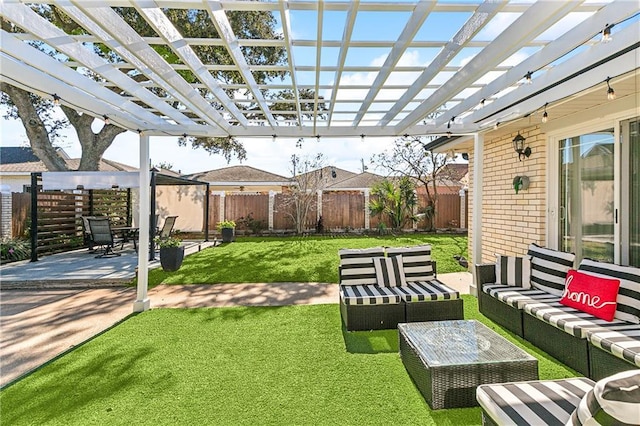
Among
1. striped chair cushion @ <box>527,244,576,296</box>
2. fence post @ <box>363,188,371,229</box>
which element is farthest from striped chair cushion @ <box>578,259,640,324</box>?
fence post @ <box>363,188,371,229</box>

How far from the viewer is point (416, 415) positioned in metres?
2.64

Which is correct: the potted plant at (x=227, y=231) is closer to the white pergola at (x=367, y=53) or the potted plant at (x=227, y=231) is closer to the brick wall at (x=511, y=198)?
the white pergola at (x=367, y=53)

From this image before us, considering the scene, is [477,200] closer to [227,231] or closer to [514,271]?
[514,271]

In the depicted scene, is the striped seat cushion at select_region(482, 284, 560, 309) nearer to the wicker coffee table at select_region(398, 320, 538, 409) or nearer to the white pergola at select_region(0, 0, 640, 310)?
the wicker coffee table at select_region(398, 320, 538, 409)

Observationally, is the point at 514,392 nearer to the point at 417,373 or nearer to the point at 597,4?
the point at 417,373

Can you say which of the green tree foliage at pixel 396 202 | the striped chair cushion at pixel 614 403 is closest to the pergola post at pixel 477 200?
the striped chair cushion at pixel 614 403

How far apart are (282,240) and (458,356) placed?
36.0 ft

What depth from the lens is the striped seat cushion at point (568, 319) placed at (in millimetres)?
3145

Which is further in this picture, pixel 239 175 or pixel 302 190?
pixel 239 175

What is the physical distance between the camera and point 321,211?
15.8 metres

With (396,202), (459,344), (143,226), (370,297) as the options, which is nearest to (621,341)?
(459,344)

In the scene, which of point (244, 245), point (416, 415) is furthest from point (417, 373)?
point (244, 245)

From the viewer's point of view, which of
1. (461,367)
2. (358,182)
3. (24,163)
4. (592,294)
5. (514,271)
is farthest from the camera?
(358,182)

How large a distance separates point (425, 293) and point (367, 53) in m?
2.97
